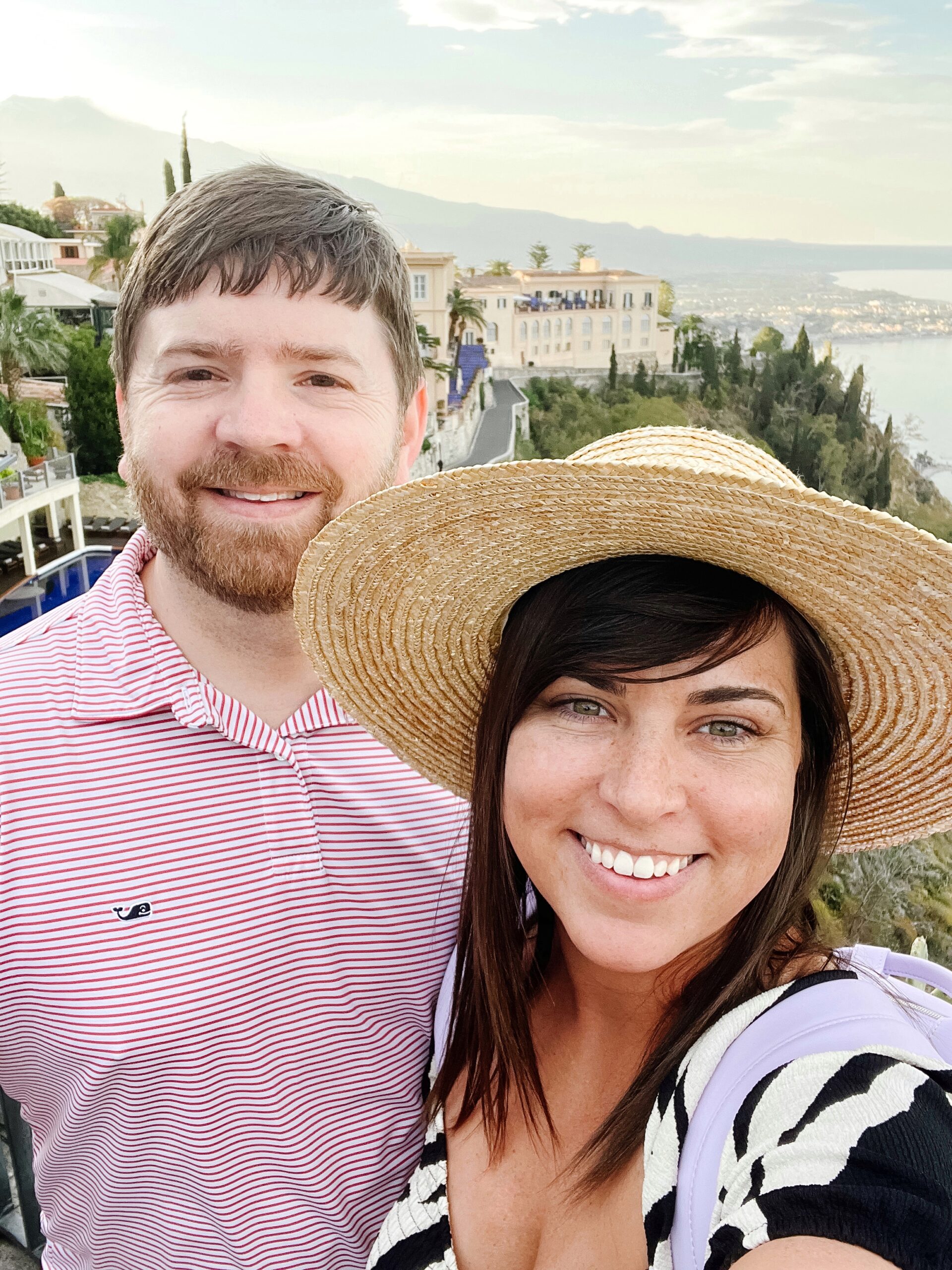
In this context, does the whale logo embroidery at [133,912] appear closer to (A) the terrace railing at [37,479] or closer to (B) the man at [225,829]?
(B) the man at [225,829]

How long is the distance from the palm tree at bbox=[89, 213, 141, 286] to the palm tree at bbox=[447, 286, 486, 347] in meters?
A: 14.1

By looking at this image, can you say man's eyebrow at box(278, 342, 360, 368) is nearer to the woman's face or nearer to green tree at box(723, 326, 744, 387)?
the woman's face

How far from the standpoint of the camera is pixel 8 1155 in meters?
1.83

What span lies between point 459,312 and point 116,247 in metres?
16.6

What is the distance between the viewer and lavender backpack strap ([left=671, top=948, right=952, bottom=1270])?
2.90ft

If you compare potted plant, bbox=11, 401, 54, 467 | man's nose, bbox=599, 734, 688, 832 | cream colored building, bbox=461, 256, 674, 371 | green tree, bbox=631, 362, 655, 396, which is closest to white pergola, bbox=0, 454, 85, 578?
potted plant, bbox=11, 401, 54, 467

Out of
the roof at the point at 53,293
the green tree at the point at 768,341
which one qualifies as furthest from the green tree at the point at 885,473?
the roof at the point at 53,293

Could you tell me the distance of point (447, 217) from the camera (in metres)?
101

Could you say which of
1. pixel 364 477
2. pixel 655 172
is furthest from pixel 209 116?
pixel 364 477

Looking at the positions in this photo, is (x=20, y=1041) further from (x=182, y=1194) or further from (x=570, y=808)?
(x=570, y=808)

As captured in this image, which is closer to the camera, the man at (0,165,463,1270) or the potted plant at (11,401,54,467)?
the man at (0,165,463,1270)

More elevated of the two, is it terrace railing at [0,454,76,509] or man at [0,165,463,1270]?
man at [0,165,463,1270]

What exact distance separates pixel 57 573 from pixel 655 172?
85443mm

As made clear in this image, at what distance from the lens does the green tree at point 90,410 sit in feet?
102
